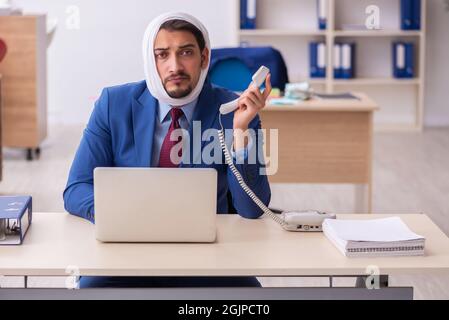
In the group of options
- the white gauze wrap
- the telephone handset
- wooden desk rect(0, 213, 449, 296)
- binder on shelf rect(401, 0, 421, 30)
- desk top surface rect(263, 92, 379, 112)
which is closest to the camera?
wooden desk rect(0, 213, 449, 296)

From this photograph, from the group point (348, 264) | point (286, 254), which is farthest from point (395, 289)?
point (286, 254)

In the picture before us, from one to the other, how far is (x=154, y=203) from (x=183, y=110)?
1.67 feet

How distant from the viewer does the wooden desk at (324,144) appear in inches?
183

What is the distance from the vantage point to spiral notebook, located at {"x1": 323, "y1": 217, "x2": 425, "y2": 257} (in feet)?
6.81

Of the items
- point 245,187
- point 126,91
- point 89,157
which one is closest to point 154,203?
point 245,187

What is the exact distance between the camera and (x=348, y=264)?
203 cm

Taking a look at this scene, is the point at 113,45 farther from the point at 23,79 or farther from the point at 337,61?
the point at 337,61

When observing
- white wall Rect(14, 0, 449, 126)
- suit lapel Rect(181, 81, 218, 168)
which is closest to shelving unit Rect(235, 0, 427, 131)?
white wall Rect(14, 0, 449, 126)

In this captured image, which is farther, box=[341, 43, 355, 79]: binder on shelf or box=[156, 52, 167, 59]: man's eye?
box=[341, 43, 355, 79]: binder on shelf

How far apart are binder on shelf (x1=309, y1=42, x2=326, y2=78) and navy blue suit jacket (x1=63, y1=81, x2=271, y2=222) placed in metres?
4.92

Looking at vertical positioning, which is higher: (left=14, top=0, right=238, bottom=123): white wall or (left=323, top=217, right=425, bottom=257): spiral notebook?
(left=14, top=0, right=238, bottom=123): white wall

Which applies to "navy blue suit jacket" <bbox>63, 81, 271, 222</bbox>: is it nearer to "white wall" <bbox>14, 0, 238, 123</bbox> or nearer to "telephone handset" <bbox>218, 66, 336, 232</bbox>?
"telephone handset" <bbox>218, 66, 336, 232</bbox>

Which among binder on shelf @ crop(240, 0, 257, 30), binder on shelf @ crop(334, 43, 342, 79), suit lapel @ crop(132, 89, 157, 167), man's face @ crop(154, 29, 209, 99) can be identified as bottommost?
suit lapel @ crop(132, 89, 157, 167)

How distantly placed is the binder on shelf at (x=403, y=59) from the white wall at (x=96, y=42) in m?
1.28
